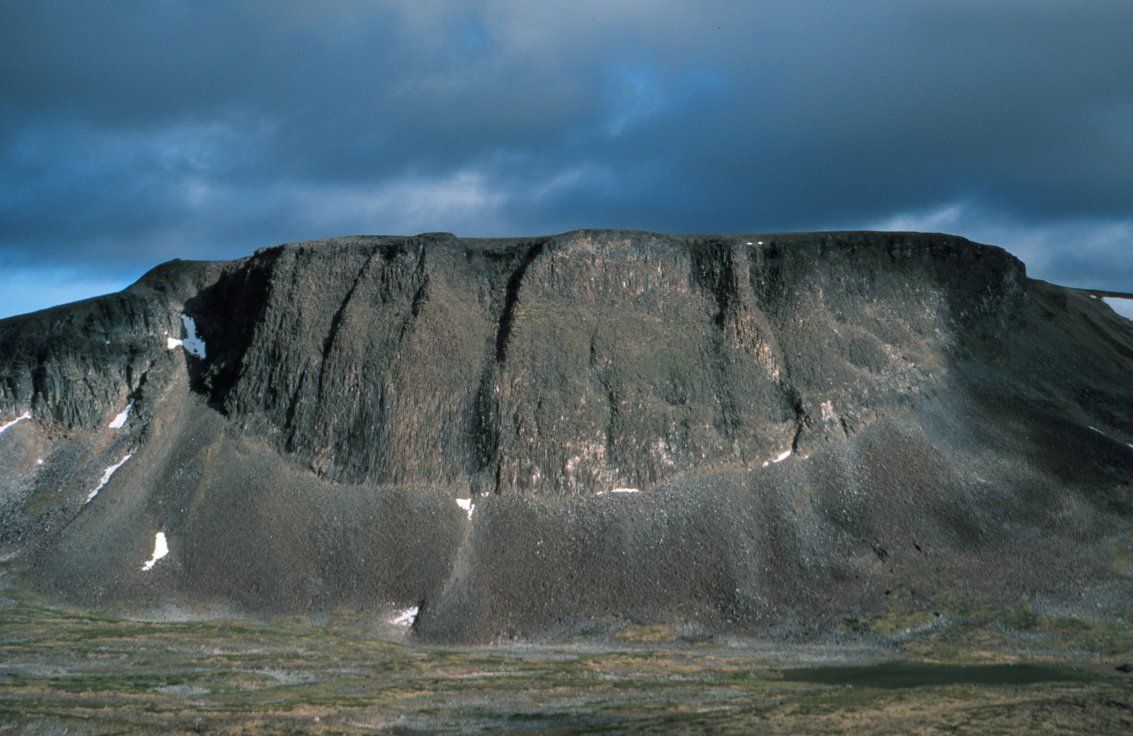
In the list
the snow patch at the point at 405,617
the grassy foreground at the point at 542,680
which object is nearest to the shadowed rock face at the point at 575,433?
the snow patch at the point at 405,617

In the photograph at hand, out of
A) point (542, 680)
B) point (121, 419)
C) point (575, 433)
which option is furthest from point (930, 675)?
point (121, 419)

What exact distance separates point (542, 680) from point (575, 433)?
22.5 metres

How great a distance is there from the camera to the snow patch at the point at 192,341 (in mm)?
73000

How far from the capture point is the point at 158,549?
193 ft

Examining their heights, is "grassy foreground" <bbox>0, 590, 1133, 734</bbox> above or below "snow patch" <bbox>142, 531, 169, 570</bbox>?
below

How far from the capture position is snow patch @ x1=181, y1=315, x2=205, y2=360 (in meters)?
73.0

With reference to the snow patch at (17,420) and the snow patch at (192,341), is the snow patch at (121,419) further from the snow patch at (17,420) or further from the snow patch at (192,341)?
the snow patch at (192,341)

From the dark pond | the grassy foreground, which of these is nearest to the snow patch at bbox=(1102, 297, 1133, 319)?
the grassy foreground

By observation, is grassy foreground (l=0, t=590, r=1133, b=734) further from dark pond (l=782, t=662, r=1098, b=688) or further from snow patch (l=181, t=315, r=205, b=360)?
snow patch (l=181, t=315, r=205, b=360)

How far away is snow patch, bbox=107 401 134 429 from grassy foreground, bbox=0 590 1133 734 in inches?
577

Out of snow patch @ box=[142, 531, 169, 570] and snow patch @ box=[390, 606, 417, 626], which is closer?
snow patch @ box=[390, 606, 417, 626]

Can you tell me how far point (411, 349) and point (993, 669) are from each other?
39791 millimetres

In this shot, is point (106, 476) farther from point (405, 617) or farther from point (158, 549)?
point (405, 617)

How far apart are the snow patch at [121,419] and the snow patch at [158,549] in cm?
1161
